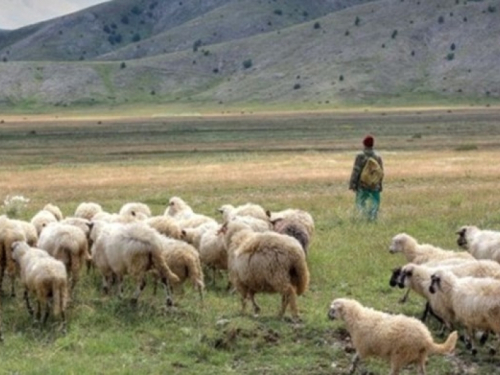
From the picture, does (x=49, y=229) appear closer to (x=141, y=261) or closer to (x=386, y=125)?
(x=141, y=261)

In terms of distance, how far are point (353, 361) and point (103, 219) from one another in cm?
891

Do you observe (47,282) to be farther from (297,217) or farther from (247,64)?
(247,64)

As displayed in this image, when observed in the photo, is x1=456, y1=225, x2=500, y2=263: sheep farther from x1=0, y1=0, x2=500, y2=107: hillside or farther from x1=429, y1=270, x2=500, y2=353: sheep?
x1=0, y1=0, x2=500, y2=107: hillside

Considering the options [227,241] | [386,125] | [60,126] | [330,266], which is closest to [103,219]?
[227,241]

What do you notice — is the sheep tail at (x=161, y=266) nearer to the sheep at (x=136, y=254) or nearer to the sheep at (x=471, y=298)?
the sheep at (x=136, y=254)

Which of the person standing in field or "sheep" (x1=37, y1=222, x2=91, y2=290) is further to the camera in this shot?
the person standing in field

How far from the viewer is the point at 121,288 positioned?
1488 cm

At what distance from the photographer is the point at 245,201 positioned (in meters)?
28.9

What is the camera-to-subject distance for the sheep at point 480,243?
15.3 meters

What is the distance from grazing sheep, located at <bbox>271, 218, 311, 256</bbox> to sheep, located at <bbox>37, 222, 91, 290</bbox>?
4.52 metres

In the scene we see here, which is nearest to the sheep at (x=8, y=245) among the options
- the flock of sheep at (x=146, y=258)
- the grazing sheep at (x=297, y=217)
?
the flock of sheep at (x=146, y=258)

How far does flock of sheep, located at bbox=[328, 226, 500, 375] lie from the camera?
10.2 metres

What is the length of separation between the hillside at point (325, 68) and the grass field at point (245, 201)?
58.4 meters

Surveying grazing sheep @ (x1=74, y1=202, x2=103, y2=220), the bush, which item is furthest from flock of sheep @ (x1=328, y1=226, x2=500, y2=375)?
the bush
